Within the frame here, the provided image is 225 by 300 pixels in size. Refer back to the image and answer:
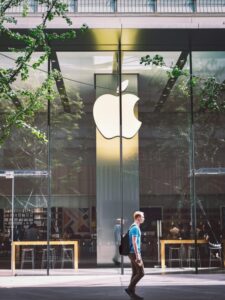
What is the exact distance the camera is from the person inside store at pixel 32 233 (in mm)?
19266

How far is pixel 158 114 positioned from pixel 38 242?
6.42 metres

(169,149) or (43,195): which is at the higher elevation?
(169,149)

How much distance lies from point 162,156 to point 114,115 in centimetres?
235

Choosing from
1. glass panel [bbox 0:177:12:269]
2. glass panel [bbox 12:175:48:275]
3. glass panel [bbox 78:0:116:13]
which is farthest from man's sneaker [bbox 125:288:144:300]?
glass panel [bbox 78:0:116:13]

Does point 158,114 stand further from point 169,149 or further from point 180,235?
point 180,235

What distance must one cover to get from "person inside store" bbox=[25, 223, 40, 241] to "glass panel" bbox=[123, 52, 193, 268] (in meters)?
3.13

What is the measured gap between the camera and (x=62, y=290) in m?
13.5

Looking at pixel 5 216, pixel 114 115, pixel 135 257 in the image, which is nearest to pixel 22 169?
pixel 5 216

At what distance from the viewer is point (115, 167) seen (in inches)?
785

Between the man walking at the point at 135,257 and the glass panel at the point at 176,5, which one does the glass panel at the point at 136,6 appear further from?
the man walking at the point at 135,257

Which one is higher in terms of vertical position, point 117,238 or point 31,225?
point 31,225

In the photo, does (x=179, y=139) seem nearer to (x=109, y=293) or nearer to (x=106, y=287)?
(x=106, y=287)

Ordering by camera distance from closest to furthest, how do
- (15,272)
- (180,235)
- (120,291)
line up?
(120,291)
(15,272)
(180,235)

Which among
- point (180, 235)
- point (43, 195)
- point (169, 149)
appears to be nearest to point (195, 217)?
point (180, 235)
